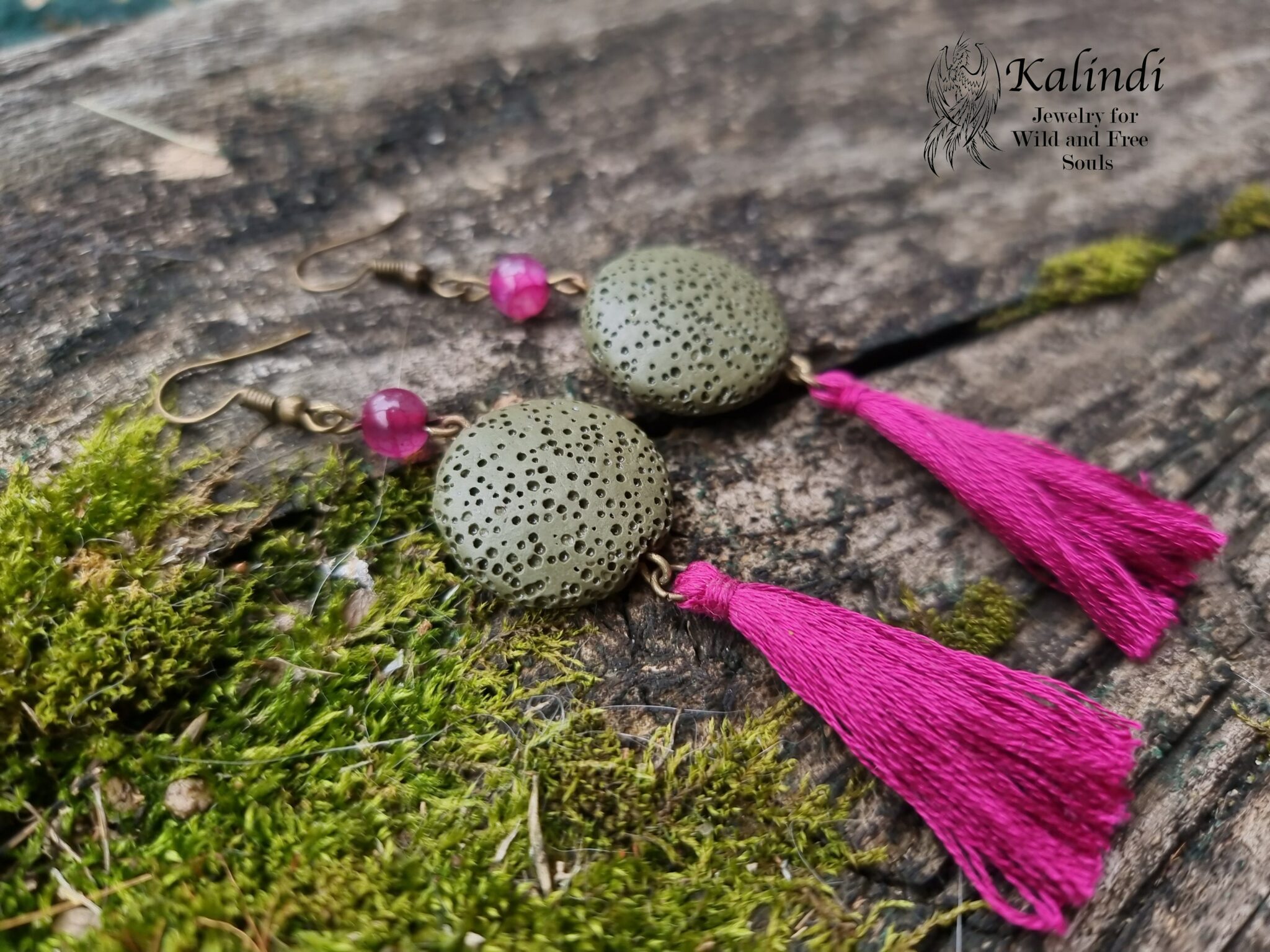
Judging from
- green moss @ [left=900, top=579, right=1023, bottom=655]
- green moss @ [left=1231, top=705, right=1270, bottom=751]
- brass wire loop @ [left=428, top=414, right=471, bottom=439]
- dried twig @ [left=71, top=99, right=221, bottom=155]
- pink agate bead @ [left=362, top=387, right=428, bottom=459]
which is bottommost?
green moss @ [left=1231, top=705, right=1270, bottom=751]

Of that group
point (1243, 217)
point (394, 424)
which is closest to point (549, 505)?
point (394, 424)

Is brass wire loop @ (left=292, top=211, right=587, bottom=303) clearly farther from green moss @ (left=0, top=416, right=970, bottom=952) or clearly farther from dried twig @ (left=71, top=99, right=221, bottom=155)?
green moss @ (left=0, top=416, right=970, bottom=952)

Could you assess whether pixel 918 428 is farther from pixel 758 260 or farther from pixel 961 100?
pixel 961 100

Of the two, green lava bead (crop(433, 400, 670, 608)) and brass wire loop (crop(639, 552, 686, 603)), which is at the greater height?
green lava bead (crop(433, 400, 670, 608))

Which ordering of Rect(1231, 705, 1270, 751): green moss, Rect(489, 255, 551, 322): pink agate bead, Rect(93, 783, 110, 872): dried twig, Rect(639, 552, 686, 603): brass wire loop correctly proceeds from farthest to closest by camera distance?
Rect(489, 255, 551, 322): pink agate bead < Rect(639, 552, 686, 603): brass wire loop < Rect(1231, 705, 1270, 751): green moss < Rect(93, 783, 110, 872): dried twig

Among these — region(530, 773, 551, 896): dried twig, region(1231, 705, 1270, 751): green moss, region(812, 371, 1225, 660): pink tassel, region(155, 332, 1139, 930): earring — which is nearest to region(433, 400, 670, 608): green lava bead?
region(155, 332, 1139, 930): earring

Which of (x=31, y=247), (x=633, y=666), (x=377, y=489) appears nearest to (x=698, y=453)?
(x=633, y=666)

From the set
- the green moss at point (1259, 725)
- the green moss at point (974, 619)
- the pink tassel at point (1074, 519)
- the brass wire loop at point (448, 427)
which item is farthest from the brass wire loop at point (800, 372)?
the green moss at point (1259, 725)
